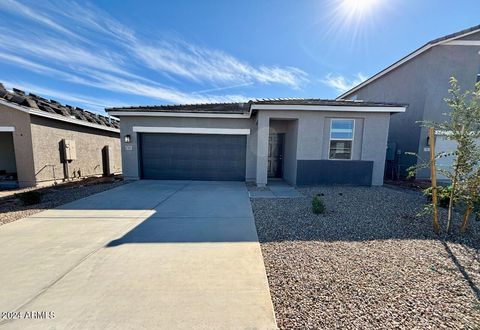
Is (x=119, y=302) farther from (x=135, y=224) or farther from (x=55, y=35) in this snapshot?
(x=55, y=35)

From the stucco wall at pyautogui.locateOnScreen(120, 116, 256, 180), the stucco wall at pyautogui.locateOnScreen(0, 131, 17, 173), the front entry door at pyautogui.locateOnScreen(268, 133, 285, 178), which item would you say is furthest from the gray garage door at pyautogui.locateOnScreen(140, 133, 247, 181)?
the stucco wall at pyautogui.locateOnScreen(0, 131, 17, 173)

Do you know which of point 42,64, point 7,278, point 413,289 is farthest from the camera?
point 42,64

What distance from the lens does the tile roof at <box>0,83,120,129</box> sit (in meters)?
8.12

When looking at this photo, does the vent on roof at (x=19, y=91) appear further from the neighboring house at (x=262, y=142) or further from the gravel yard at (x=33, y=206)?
the gravel yard at (x=33, y=206)

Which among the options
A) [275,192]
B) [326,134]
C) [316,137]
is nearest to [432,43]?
[326,134]

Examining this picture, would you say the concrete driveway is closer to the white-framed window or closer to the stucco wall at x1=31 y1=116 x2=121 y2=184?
the white-framed window

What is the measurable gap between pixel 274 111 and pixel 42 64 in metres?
11.3

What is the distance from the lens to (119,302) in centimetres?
209

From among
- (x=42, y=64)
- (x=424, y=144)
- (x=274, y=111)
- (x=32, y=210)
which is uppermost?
(x=42, y=64)

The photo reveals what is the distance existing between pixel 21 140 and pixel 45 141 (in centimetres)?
71

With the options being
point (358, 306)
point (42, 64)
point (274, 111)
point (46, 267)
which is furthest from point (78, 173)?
point (358, 306)

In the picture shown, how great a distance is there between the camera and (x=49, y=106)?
30.0 feet

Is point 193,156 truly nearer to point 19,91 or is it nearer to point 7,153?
point 19,91

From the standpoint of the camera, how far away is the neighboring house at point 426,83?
9469mm
